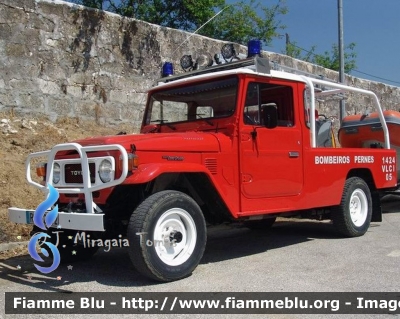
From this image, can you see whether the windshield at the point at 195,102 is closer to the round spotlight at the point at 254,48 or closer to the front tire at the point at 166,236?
the round spotlight at the point at 254,48

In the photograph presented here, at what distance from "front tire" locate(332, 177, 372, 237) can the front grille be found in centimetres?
379

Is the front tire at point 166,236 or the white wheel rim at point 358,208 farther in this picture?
the white wheel rim at point 358,208

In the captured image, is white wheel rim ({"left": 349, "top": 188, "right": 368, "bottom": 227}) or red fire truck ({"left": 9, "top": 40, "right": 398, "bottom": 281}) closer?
red fire truck ({"left": 9, "top": 40, "right": 398, "bottom": 281})

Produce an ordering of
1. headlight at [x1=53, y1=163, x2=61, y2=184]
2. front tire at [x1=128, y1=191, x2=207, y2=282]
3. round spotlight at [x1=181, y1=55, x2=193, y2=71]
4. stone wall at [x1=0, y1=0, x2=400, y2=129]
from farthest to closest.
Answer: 1. stone wall at [x1=0, y1=0, x2=400, y2=129]
2. round spotlight at [x1=181, y1=55, x2=193, y2=71]
3. headlight at [x1=53, y1=163, x2=61, y2=184]
4. front tire at [x1=128, y1=191, x2=207, y2=282]

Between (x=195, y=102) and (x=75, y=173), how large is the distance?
6.01 feet

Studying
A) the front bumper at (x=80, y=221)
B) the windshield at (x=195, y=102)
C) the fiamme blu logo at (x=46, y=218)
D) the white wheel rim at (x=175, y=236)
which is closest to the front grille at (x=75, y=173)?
the fiamme blu logo at (x=46, y=218)

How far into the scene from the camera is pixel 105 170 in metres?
4.98

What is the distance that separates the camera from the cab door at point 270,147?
598cm

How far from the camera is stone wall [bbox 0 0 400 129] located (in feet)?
28.9

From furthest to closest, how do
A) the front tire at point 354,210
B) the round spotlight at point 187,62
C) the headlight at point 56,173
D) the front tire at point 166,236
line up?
the front tire at point 354,210 → the round spotlight at point 187,62 → the headlight at point 56,173 → the front tire at point 166,236

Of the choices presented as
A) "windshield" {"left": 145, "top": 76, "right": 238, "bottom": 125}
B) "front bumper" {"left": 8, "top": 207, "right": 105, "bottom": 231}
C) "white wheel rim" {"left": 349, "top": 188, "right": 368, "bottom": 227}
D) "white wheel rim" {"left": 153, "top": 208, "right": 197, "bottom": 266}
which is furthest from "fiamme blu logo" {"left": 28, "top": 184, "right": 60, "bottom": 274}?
"white wheel rim" {"left": 349, "top": 188, "right": 368, "bottom": 227}

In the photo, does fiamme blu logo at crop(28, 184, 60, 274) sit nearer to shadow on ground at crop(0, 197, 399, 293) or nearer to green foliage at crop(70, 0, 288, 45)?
shadow on ground at crop(0, 197, 399, 293)

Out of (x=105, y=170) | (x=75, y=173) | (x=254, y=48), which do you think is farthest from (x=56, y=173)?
(x=254, y=48)

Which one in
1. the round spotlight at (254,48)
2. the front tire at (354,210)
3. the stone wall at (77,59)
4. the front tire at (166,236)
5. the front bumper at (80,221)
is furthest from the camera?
the stone wall at (77,59)
